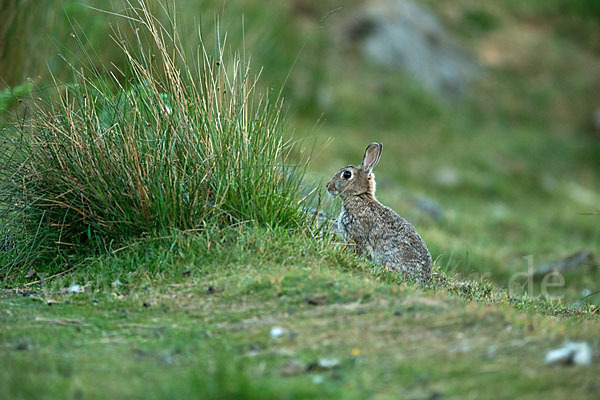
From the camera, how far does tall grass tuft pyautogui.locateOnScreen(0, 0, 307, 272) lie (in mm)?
6266

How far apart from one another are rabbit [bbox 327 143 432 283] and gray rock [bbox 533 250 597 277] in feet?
12.9

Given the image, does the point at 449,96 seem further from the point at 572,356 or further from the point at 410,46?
the point at 572,356

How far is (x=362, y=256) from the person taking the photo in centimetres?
704

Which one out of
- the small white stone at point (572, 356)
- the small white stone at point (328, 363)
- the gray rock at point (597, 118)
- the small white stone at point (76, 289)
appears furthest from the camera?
the gray rock at point (597, 118)

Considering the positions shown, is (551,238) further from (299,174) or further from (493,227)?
(299,174)

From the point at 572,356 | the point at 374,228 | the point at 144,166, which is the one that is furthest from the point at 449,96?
the point at 572,356

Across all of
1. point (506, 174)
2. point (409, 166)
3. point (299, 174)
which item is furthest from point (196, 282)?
point (506, 174)

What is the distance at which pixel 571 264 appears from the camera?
34.2ft

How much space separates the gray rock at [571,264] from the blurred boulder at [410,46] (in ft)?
34.6

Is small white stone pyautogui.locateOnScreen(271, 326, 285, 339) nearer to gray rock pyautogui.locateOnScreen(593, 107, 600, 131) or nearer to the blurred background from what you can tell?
the blurred background

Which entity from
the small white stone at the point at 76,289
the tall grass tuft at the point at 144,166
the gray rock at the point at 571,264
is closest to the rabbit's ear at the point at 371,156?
the tall grass tuft at the point at 144,166

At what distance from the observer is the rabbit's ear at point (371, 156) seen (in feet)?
25.0

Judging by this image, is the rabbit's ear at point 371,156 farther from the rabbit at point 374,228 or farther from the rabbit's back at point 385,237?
the rabbit's back at point 385,237

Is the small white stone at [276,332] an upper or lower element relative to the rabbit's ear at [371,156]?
lower
